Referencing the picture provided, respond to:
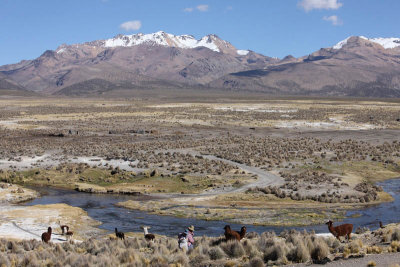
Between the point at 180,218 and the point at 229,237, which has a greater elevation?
the point at 229,237

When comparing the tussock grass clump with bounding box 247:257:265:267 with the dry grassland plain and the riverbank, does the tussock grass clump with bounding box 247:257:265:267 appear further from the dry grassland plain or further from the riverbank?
the dry grassland plain

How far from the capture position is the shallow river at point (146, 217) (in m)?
30.7

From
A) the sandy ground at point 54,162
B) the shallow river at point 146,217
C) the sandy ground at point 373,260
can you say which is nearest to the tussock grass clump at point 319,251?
the sandy ground at point 373,260

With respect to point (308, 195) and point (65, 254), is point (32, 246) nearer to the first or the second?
point (65, 254)

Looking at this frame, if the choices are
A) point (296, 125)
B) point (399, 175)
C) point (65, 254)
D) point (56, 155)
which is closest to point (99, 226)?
point (65, 254)

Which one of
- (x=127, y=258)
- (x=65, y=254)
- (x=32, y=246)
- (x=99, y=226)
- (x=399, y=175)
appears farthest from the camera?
(x=399, y=175)

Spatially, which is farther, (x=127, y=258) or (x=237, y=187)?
(x=237, y=187)

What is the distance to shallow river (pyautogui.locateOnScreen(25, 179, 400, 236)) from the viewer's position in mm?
30688

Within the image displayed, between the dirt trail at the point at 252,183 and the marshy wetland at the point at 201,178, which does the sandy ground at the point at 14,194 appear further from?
the dirt trail at the point at 252,183

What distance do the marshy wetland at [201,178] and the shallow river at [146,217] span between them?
3.1 inches

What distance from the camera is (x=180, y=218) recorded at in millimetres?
33688

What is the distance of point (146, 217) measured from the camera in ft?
111

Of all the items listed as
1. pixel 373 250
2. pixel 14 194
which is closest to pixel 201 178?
pixel 14 194

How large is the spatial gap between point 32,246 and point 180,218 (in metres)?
A: 13.4
